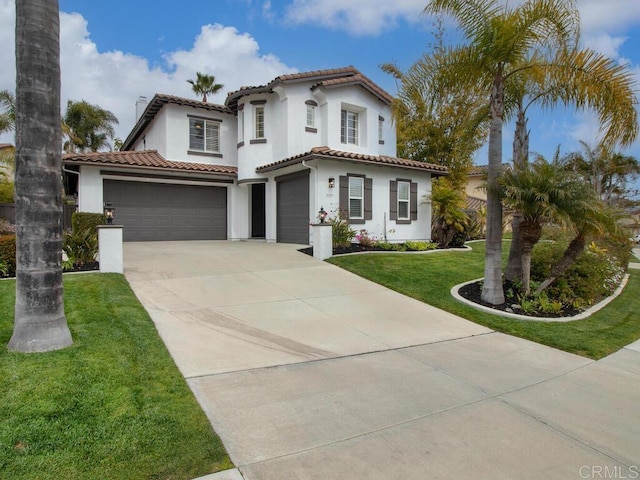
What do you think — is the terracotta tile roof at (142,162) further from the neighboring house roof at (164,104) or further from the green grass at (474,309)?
the green grass at (474,309)

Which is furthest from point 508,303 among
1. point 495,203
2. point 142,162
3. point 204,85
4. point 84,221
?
point 204,85

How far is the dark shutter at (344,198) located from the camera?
1339cm

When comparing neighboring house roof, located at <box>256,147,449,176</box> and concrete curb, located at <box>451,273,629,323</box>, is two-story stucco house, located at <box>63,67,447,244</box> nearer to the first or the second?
neighboring house roof, located at <box>256,147,449,176</box>

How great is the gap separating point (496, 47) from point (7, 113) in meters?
27.5

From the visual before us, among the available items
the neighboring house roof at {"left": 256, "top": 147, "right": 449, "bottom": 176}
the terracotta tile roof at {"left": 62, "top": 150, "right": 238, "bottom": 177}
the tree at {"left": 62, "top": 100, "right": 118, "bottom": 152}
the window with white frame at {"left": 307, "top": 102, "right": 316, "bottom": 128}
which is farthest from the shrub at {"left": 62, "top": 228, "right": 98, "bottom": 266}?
the tree at {"left": 62, "top": 100, "right": 118, "bottom": 152}

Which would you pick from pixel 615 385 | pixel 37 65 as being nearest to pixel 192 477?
pixel 37 65

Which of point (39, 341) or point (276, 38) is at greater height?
point (276, 38)

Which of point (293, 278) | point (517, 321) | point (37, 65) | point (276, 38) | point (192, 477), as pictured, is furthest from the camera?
point (276, 38)

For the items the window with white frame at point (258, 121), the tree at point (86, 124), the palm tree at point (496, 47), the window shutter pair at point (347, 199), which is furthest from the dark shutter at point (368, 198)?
the tree at point (86, 124)

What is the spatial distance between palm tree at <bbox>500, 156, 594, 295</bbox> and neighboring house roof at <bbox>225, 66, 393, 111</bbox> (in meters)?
9.68

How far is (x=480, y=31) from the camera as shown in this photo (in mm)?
7043

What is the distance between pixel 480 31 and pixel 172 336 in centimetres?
721

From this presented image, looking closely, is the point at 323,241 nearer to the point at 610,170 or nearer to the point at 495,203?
the point at 495,203

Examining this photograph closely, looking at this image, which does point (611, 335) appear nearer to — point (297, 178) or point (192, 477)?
point (192, 477)
